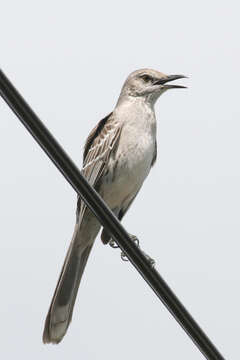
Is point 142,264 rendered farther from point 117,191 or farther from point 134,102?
point 134,102

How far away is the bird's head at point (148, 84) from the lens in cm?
827

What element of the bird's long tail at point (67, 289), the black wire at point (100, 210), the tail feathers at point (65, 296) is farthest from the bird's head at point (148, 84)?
the black wire at point (100, 210)

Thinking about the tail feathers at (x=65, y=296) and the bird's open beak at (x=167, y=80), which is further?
the bird's open beak at (x=167, y=80)

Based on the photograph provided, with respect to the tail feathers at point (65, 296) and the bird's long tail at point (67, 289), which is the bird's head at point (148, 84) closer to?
the bird's long tail at point (67, 289)

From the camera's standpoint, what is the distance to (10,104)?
11.3 ft

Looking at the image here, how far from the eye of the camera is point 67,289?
24.2ft

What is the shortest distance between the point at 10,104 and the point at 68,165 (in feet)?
1.39

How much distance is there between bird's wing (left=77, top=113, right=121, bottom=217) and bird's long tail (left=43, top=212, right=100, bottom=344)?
333mm

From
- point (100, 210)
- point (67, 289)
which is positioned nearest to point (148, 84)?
point (67, 289)

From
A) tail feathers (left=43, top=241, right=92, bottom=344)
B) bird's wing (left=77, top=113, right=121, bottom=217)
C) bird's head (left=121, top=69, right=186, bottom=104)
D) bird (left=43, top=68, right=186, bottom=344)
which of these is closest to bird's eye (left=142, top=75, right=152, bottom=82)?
bird's head (left=121, top=69, right=186, bottom=104)

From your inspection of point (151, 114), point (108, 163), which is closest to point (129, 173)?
point (108, 163)

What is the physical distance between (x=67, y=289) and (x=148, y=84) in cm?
258

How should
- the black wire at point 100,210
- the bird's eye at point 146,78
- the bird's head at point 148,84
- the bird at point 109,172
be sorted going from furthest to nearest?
the bird's eye at point 146,78, the bird's head at point 148,84, the bird at point 109,172, the black wire at point 100,210

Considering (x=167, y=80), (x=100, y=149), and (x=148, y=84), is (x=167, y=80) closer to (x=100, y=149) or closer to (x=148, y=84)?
(x=148, y=84)
